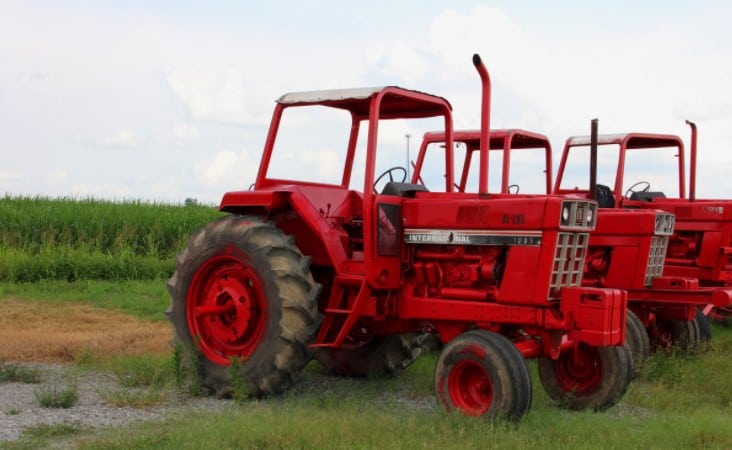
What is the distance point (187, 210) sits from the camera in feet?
70.9

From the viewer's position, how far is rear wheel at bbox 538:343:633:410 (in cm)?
716

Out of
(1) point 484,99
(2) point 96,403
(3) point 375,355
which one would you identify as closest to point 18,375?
(2) point 96,403

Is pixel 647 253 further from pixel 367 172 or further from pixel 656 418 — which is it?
pixel 367 172

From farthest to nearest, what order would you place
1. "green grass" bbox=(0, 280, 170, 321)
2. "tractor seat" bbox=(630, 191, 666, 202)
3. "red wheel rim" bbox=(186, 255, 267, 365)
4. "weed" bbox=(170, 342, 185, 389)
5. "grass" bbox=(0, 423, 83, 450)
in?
"green grass" bbox=(0, 280, 170, 321) < "tractor seat" bbox=(630, 191, 666, 202) < "weed" bbox=(170, 342, 185, 389) < "red wheel rim" bbox=(186, 255, 267, 365) < "grass" bbox=(0, 423, 83, 450)

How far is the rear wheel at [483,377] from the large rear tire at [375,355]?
72.9 inches

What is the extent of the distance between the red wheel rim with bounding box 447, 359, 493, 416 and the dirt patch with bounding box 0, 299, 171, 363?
387 cm

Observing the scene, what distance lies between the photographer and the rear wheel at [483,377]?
6168mm

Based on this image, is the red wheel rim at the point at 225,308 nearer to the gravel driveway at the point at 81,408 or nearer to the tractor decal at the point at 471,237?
the gravel driveway at the point at 81,408

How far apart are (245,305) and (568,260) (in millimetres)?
2608

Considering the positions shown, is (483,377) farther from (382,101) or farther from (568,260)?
(382,101)

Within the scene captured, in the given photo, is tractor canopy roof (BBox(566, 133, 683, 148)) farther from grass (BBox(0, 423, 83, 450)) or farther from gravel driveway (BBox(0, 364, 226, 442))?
grass (BBox(0, 423, 83, 450))

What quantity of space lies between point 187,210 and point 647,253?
14049 millimetres

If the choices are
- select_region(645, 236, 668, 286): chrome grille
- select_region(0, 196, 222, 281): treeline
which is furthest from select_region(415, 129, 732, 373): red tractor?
select_region(0, 196, 222, 281): treeline

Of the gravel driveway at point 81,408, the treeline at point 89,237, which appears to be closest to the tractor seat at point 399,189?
the gravel driveway at point 81,408
